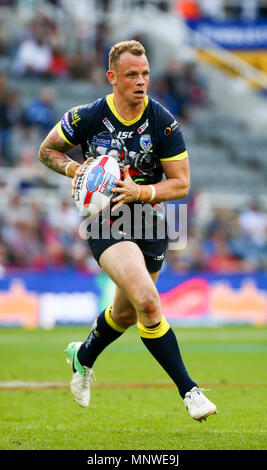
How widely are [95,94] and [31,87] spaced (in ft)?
5.95

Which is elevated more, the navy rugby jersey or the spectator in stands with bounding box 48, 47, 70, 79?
the spectator in stands with bounding box 48, 47, 70, 79

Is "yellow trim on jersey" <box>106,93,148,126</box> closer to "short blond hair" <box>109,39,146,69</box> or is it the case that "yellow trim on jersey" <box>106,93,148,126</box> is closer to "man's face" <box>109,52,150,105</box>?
"man's face" <box>109,52,150,105</box>

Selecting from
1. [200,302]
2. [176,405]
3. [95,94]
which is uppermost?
[95,94]

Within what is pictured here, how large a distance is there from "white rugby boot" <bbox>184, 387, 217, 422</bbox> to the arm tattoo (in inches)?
84.5

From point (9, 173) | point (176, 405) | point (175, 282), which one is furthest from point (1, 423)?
point (9, 173)

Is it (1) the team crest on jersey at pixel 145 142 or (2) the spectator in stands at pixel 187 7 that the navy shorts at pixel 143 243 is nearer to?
(1) the team crest on jersey at pixel 145 142

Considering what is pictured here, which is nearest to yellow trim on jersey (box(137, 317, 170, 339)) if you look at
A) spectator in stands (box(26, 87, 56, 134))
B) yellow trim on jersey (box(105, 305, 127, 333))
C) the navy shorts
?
the navy shorts

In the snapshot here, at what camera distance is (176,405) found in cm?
767

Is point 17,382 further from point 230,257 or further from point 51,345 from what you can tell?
point 230,257

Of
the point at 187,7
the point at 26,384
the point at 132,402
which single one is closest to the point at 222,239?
the point at 187,7

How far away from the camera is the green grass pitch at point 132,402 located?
19.3 ft

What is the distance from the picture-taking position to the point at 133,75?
6.52 meters

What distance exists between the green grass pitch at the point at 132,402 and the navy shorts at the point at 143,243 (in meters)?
1.29

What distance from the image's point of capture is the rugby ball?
6.31 m
